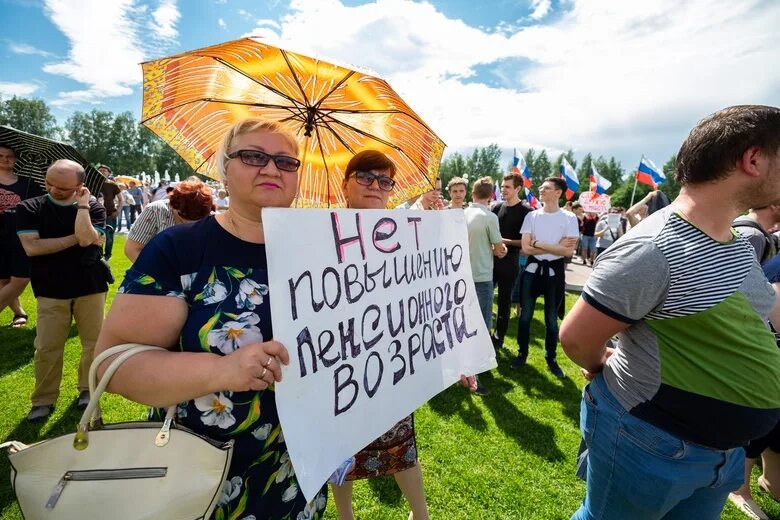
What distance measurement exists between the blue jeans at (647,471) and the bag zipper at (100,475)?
1570 millimetres

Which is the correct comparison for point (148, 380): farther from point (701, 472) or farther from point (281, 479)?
point (701, 472)

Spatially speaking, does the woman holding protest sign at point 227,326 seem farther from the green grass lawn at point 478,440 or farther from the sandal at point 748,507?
the sandal at point 748,507

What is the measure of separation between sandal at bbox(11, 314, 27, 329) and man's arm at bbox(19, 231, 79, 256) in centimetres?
331

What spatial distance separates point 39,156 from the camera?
4.21 meters

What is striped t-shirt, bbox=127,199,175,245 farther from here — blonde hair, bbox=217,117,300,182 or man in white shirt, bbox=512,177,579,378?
man in white shirt, bbox=512,177,579,378

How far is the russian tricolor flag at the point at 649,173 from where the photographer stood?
13120mm

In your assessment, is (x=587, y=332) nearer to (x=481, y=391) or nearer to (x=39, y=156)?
(x=481, y=391)

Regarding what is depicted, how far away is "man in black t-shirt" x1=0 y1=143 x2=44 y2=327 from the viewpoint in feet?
13.0

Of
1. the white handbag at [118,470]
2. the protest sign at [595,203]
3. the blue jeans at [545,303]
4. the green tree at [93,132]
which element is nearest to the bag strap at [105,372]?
the white handbag at [118,470]

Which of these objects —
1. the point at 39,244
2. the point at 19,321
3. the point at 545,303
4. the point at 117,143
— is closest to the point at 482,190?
the point at 545,303

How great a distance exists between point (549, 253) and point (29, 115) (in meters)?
108

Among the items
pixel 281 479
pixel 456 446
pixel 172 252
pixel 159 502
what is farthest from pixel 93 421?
pixel 456 446

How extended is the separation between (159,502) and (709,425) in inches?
69.1

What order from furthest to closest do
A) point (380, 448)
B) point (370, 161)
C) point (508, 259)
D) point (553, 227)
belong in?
1. point (508, 259)
2. point (553, 227)
3. point (370, 161)
4. point (380, 448)
